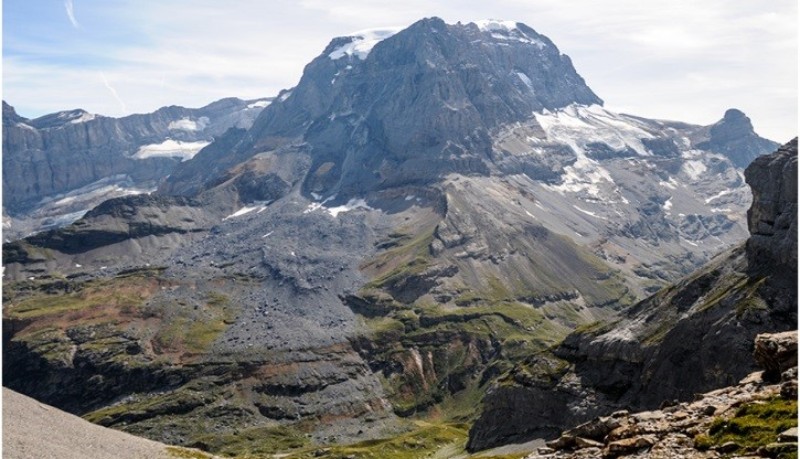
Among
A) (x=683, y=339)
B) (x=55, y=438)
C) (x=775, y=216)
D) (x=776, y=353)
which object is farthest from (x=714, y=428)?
(x=775, y=216)

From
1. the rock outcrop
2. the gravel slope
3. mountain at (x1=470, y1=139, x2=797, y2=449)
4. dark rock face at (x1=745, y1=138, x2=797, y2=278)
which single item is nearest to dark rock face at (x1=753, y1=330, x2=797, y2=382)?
the rock outcrop

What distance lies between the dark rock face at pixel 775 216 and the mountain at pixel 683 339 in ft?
0.66

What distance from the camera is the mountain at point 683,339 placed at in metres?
136

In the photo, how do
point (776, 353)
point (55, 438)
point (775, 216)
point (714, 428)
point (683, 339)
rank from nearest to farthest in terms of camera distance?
point (714, 428)
point (776, 353)
point (55, 438)
point (775, 216)
point (683, 339)

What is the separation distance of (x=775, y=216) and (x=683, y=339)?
102 feet

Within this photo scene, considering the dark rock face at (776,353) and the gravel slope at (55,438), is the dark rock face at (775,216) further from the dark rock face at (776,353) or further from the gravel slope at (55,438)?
the gravel slope at (55,438)

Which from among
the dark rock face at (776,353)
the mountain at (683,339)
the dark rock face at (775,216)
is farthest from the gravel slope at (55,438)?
the dark rock face at (775,216)

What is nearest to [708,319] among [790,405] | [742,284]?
[742,284]

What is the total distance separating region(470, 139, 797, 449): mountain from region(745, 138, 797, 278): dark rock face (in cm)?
20

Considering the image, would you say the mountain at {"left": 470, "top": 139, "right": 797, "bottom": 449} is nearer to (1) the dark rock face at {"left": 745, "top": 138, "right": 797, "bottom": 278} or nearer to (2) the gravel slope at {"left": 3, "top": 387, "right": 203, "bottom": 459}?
(1) the dark rock face at {"left": 745, "top": 138, "right": 797, "bottom": 278}

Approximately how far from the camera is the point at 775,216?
5856 inches

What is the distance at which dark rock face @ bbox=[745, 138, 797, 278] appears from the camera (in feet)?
456

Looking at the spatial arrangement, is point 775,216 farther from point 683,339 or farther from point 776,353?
point 776,353

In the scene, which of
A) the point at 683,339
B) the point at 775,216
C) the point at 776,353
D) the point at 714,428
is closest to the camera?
the point at 714,428
